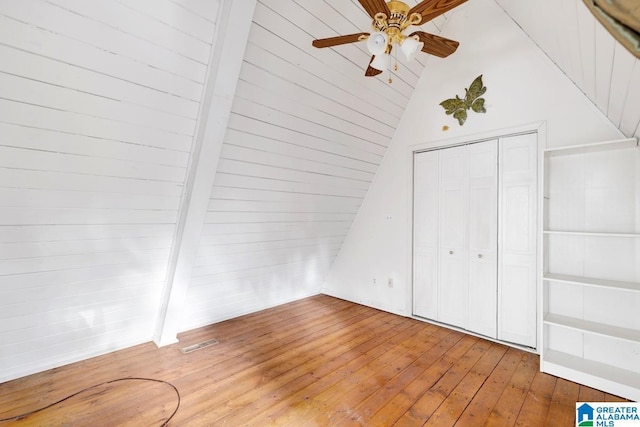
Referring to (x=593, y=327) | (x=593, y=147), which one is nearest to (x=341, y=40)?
(x=593, y=147)

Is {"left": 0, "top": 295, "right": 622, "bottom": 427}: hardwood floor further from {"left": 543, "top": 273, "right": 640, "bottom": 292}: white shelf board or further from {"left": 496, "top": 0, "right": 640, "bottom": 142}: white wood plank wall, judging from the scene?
{"left": 496, "top": 0, "right": 640, "bottom": 142}: white wood plank wall

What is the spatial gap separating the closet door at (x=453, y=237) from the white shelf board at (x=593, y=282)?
804mm

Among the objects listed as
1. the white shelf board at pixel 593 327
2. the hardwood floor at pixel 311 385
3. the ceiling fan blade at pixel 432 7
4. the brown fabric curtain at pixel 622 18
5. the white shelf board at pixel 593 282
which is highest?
the ceiling fan blade at pixel 432 7

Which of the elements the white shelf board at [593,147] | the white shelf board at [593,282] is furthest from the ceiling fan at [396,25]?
the white shelf board at [593,282]

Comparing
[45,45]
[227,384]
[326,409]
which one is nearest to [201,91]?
[45,45]

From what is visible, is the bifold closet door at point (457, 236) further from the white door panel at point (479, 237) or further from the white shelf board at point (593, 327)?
the white shelf board at point (593, 327)

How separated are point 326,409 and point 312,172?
203cm

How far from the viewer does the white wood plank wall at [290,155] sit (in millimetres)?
2080

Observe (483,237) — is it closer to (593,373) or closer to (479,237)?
(479,237)

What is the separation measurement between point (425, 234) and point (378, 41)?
2.34 metres

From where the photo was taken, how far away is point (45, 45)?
138 cm

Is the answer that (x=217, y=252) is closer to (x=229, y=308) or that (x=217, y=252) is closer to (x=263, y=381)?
(x=229, y=308)

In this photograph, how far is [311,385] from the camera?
84.4 inches

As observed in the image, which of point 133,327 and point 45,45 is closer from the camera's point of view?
point 45,45
